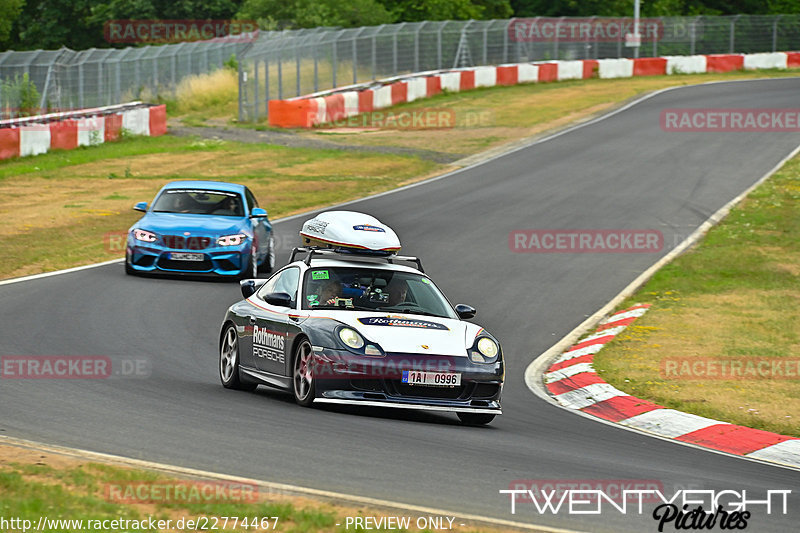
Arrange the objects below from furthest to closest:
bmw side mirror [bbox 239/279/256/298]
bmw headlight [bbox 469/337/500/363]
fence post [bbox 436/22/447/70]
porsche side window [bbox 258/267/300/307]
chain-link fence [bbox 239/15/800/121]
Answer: fence post [bbox 436/22/447/70] < chain-link fence [bbox 239/15/800/121] < bmw side mirror [bbox 239/279/256/298] < porsche side window [bbox 258/267/300/307] < bmw headlight [bbox 469/337/500/363]

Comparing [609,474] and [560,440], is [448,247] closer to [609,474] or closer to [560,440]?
[560,440]

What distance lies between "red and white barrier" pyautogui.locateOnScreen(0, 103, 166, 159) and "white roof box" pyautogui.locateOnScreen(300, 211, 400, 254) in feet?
74.2

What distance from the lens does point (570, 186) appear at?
29.4m

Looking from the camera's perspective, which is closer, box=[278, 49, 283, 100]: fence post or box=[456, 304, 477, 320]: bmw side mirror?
box=[456, 304, 477, 320]: bmw side mirror

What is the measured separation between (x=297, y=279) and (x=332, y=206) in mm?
15346

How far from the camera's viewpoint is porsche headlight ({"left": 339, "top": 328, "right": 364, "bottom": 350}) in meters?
10.4

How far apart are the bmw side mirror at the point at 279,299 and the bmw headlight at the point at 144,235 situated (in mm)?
7949

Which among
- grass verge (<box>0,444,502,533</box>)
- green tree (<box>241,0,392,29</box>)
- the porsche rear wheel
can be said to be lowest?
the porsche rear wheel

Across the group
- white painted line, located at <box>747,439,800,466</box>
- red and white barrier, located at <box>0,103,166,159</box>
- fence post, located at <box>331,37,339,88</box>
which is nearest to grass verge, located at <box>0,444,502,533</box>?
white painted line, located at <box>747,439,800,466</box>

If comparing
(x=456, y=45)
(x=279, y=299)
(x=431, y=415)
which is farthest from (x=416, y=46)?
(x=431, y=415)

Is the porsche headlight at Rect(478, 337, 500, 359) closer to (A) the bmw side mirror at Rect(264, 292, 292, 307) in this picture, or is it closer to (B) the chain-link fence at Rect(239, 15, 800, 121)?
(A) the bmw side mirror at Rect(264, 292, 292, 307)

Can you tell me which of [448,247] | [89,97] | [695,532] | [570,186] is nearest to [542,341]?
[448,247]

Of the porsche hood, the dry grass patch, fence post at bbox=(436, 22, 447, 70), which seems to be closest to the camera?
the porsche hood

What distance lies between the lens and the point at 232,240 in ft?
62.2
